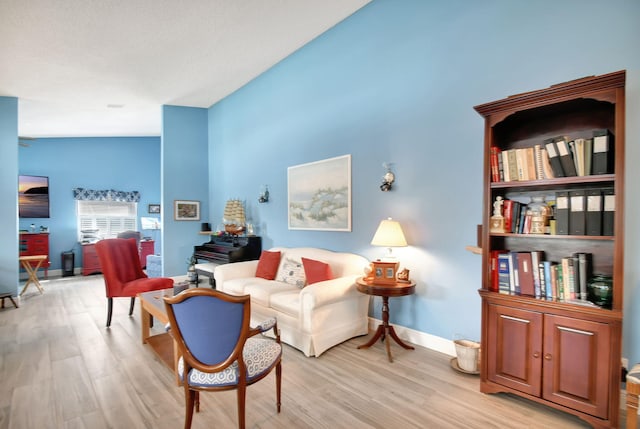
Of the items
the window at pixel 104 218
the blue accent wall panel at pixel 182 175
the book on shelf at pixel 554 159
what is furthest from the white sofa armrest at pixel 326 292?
the window at pixel 104 218

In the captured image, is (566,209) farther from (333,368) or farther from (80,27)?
(80,27)

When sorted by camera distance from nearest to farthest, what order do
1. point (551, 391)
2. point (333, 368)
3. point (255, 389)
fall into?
1. point (551, 391)
2. point (255, 389)
3. point (333, 368)

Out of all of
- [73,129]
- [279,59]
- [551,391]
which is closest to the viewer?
[551,391]

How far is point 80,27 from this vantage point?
3631 millimetres

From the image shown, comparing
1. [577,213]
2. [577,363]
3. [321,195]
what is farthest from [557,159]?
[321,195]

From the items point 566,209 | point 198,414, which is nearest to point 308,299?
point 198,414

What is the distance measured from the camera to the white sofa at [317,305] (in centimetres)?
305

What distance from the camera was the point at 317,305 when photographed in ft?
9.91

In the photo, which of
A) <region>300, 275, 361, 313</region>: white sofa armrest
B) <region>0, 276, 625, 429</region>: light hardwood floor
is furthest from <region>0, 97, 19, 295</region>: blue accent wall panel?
<region>300, 275, 361, 313</region>: white sofa armrest

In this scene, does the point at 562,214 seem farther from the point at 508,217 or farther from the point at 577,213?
the point at 508,217

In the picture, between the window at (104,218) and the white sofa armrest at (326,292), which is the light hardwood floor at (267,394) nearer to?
the white sofa armrest at (326,292)

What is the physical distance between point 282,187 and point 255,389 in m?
3.21

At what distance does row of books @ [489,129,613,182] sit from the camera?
6.53 ft

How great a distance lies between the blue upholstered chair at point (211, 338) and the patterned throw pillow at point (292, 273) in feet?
6.94
